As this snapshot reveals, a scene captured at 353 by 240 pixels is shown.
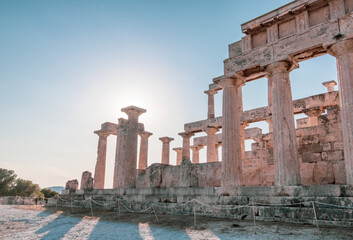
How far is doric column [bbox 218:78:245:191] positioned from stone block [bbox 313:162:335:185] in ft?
12.6

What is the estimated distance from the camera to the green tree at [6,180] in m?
41.9

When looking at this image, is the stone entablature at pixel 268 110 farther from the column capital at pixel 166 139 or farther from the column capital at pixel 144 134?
the column capital at pixel 144 134

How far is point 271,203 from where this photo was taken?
939cm

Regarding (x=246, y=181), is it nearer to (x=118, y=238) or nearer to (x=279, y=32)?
(x=279, y=32)

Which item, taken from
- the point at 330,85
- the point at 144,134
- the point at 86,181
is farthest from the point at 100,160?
the point at 330,85

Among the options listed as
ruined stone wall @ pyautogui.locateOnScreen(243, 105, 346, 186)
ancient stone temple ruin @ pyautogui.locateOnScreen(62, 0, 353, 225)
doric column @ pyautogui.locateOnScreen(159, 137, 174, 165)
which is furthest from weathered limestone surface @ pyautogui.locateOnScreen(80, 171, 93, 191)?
ruined stone wall @ pyautogui.locateOnScreen(243, 105, 346, 186)

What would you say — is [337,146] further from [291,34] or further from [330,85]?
[330,85]

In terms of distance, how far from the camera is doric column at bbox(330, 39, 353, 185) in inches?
343

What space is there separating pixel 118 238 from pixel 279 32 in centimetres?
1030

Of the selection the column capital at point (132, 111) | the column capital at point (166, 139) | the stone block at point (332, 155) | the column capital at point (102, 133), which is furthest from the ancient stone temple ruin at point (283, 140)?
the column capital at point (166, 139)

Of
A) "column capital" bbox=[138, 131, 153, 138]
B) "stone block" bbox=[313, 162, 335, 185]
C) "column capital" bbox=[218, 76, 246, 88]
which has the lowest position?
"stone block" bbox=[313, 162, 335, 185]

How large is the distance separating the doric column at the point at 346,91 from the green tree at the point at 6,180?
4745 cm

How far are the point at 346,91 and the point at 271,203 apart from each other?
4661 mm

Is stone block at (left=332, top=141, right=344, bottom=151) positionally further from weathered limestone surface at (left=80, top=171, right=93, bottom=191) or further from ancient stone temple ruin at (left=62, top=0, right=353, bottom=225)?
weathered limestone surface at (left=80, top=171, right=93, bottom=191)
